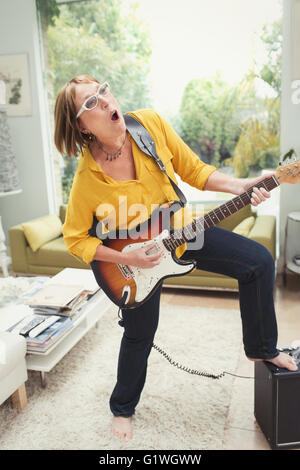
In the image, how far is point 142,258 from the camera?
156cm

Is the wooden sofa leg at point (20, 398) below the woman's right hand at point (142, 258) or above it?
below

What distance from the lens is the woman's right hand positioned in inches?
61.5

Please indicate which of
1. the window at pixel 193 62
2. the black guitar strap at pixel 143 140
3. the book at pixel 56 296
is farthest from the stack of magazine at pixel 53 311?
the window at pixel 193 62

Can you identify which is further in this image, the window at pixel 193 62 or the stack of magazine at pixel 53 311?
the window at pixel 193 62

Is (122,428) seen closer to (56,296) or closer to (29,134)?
(56,296)

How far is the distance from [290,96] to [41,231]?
2551 mm

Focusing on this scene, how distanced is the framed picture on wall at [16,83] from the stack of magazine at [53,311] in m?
2.62

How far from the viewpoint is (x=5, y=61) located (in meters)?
4.36

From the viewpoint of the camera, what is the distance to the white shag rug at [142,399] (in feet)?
5.83

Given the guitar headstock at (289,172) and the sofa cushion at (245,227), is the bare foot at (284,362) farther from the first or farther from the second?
the sofa cushion at (245,227)

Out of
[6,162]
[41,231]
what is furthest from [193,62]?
[41,231]

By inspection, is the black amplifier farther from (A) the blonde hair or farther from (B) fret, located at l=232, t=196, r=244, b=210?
(A) the blonde hair

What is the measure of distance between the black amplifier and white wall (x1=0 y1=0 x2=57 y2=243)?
11.4ft

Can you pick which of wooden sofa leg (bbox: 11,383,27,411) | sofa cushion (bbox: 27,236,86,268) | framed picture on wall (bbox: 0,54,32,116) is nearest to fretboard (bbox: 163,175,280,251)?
wooden sofa leg (bbox: 11,383,27,411)
